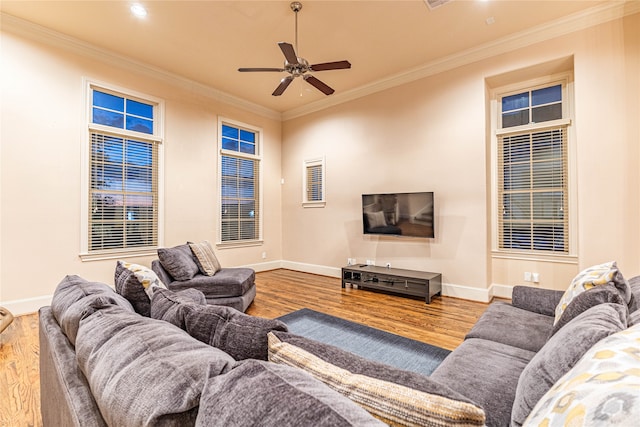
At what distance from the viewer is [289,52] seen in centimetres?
304

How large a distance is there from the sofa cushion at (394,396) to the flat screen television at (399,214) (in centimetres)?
400

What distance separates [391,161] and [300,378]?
472 centimetres

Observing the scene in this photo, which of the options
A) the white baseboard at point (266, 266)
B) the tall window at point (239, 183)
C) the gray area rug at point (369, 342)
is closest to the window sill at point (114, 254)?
the tall window at point (239, 183)

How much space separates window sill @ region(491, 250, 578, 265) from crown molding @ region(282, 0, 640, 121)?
9.14ft

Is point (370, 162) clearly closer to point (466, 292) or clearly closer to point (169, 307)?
point (466, 292)

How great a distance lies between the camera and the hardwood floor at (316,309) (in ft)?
6.55

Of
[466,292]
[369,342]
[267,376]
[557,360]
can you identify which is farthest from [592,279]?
[466,292]

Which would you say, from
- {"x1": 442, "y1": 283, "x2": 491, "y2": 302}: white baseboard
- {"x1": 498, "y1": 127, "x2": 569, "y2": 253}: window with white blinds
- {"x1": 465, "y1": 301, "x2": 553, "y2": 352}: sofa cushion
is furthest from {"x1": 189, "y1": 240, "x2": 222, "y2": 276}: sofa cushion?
{"x1": 498, "y1": 127, "x2": 569, "y2": 253}: window with white blinds

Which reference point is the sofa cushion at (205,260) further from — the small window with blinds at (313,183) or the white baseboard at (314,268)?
the small window with blinds at (313,183)

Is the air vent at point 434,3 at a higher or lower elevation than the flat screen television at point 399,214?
higher

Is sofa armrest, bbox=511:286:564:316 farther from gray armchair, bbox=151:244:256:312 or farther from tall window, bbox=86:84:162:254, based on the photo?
tall window, bbox=86:84:162:254

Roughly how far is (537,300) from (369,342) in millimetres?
1449

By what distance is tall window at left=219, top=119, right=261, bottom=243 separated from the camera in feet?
18.6

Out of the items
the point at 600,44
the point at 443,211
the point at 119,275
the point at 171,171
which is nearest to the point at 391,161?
the point at 443,211
